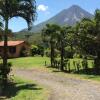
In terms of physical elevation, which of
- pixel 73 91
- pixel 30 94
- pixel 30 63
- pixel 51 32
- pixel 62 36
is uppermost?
pixel 51 32

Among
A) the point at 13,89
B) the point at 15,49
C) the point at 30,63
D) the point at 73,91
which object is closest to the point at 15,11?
the point at 13,89

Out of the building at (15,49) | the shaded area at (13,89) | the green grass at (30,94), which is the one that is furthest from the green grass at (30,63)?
the green grass at (30,94)

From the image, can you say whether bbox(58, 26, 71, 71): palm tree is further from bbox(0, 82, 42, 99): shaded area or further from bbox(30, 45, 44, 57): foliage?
bbox(30, 45, 44, 57): foliage

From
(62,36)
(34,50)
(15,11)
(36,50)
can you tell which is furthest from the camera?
(36,50)

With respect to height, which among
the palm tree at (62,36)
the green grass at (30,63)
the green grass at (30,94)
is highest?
the palm tree at (62,36)

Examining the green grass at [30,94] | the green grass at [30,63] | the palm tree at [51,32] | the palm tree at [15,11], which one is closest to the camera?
the green grass at [30,94]

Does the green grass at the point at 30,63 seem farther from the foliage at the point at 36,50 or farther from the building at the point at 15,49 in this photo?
the foliage at the point at 36,50

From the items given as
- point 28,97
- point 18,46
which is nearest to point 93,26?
point 28,97

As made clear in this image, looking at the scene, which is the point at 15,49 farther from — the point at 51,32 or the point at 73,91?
the point at 73,91

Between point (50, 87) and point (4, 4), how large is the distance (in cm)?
942

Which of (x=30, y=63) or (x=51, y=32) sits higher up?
(x=51, y=32)

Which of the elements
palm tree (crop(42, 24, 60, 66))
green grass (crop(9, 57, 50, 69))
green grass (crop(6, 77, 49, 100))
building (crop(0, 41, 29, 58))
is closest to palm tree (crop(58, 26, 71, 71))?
palm tree (crop(42, 24, 60, 66))

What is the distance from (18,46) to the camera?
7350cm

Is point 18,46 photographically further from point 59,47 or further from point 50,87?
point 50,87
